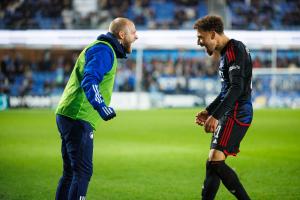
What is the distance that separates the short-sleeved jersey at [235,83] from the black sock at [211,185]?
2.00 ft

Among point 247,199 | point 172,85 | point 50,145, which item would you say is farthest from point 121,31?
point 172,85

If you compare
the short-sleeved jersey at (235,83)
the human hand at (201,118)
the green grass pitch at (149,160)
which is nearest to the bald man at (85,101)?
the short-sleeved jersey at (235,83)

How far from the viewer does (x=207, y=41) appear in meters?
5.95

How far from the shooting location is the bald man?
5.34 meters

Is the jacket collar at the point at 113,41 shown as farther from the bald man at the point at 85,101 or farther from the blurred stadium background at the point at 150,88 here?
the blurred stadium background at the point at 150,88

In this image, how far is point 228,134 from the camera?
19.6ft

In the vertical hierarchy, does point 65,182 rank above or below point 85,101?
below

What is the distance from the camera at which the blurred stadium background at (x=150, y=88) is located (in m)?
9.18

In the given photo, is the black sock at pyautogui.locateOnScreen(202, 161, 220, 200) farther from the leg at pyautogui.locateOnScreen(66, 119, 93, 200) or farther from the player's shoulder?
the player's shoulder

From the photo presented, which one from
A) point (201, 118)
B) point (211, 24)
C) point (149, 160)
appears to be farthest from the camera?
point (149, 160)

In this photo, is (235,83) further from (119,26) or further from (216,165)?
(119,26)

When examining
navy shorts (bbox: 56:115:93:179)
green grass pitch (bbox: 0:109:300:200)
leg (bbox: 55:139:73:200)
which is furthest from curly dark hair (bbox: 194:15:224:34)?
green grass pitch (bbox: 0:109:300:200)

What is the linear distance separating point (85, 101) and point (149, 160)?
224 inches

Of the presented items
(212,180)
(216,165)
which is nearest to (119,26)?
(216,165)
